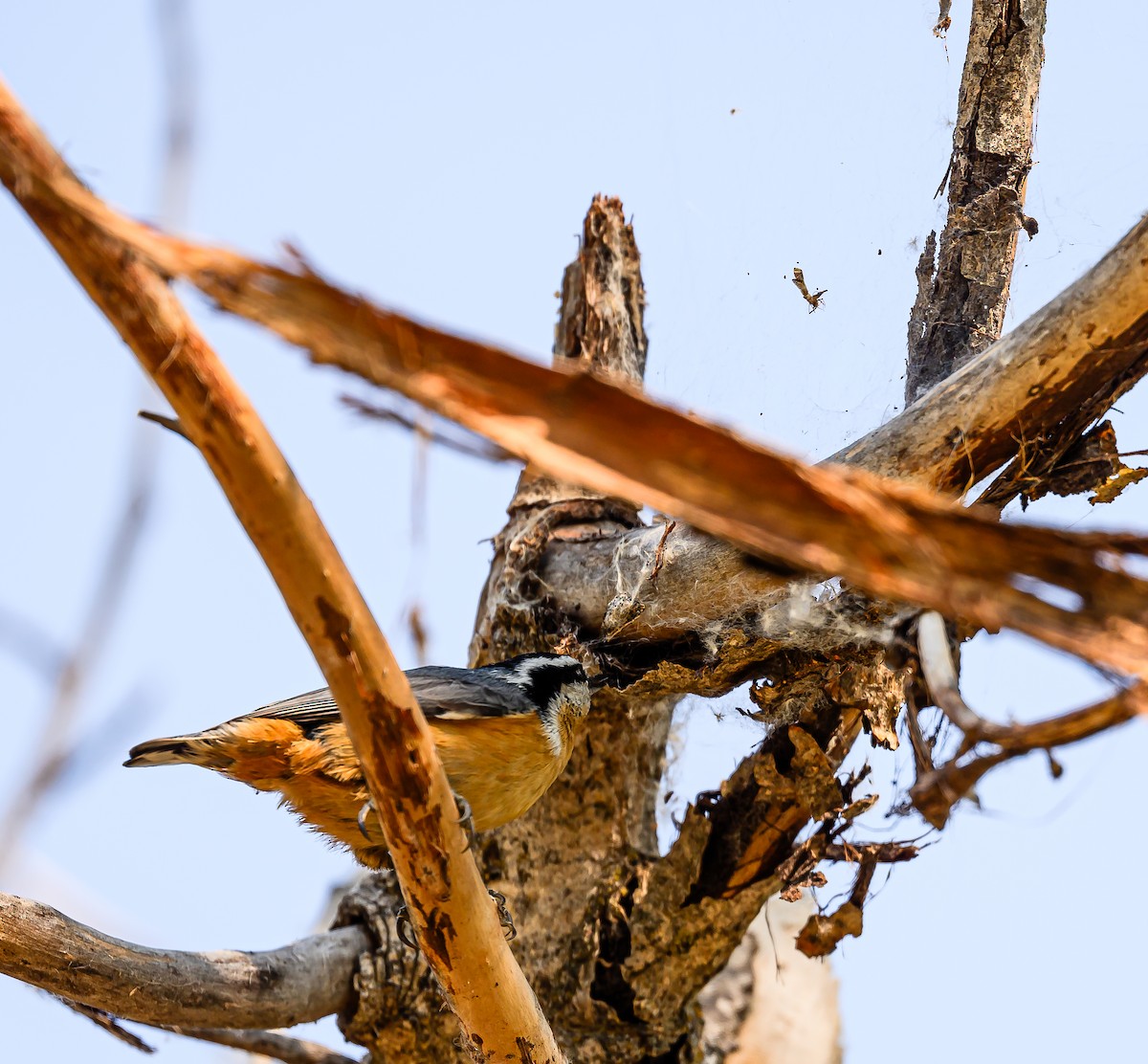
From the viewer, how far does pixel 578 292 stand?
493 centimetres

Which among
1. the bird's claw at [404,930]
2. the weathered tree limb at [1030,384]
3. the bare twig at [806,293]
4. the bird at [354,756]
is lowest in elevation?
the bird's claw at [404,930]

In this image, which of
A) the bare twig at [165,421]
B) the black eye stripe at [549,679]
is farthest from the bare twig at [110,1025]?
the bare twig at [165,421]

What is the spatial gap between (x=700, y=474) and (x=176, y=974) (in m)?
2.22

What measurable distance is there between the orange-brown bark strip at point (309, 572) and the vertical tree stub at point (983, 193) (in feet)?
7.11

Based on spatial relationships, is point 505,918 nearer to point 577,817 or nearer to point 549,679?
point 577,817

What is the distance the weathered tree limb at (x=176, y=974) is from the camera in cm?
264

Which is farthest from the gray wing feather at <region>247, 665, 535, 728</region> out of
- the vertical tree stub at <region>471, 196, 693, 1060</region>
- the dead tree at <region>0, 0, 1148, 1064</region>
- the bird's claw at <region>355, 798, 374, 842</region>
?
the vertical tree stub at <region>471, 196, 693, 1060</region>

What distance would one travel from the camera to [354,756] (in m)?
3.16

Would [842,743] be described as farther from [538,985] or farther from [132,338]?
[132,338]

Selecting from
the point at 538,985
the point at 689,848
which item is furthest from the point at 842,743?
the point at 538,985

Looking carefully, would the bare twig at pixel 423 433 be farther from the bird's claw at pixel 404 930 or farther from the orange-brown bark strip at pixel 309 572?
the bird's claw at pixel 404 930

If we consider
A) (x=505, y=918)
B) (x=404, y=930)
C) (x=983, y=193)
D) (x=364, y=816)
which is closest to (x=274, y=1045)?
(x=404, y=930)

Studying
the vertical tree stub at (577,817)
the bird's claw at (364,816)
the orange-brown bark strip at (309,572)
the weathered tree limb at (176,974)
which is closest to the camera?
the orange-brown bark strip at (309,572)

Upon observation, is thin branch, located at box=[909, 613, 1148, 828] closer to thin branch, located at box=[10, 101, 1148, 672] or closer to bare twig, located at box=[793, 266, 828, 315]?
thin branch, located at box=[10, 101, 1148, 672]
